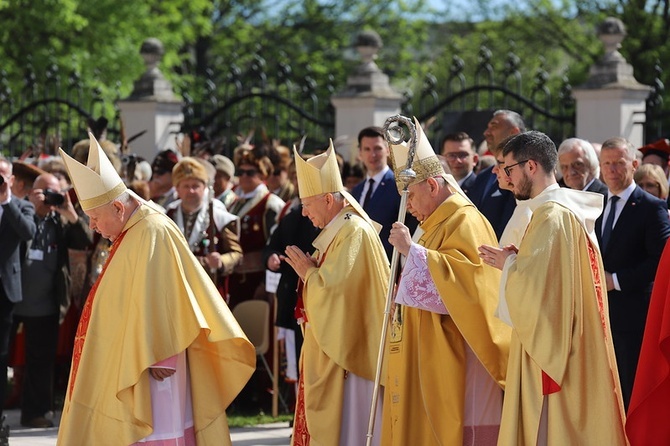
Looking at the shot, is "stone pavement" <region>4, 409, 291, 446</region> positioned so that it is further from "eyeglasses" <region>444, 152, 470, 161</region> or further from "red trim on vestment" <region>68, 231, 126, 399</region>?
"red trim on vestment" <region>68, 231, 126, 399</region>

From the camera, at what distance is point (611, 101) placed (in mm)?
13414

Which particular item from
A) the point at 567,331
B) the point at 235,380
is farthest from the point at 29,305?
the point at 567,331

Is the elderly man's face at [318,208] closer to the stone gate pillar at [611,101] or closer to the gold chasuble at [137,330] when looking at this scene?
the gold chasuble at [137,330]

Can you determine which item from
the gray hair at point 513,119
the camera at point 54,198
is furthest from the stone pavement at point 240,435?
the gray hair at point 513,119

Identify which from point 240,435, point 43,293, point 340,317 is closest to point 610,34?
point 240,435

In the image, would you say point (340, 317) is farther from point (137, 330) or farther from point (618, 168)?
point (618, 168)

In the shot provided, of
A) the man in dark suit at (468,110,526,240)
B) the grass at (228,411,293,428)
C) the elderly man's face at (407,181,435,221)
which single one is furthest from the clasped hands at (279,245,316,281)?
the grass at (228,411,293,428)

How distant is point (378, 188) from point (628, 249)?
2.03 metres

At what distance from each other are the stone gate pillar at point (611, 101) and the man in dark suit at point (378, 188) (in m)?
4.60

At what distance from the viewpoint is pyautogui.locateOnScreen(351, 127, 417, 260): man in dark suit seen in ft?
30.0

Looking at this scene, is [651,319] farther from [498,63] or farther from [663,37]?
[498,63]

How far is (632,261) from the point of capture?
311 inches

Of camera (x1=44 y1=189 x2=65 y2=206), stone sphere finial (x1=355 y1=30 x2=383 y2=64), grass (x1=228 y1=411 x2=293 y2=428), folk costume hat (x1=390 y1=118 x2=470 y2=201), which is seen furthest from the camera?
stone sphere finial (x1=355 y1=30 x2=383 y2=64)

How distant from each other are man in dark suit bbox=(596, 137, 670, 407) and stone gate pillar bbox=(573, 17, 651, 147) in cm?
543
